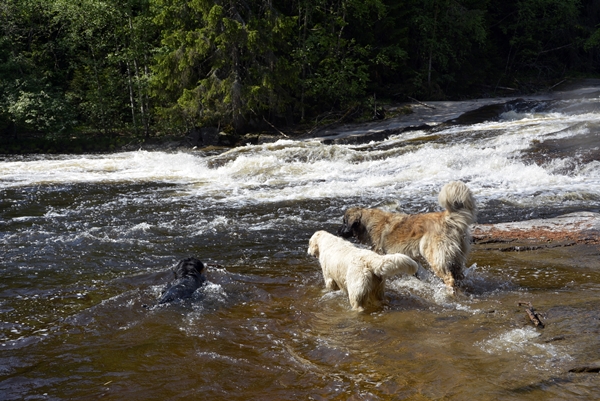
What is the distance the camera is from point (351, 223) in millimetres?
6938

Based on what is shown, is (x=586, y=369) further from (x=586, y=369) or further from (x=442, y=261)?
(x=442, y=261)

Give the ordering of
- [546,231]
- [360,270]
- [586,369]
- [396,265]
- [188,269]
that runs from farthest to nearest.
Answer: [546,231], [188,269], [360,270], [396,265], [586,369]

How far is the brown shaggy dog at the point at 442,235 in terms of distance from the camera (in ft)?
18.4

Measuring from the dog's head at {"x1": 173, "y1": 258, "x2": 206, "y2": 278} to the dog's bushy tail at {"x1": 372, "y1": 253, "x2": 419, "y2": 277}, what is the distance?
8.47 ft

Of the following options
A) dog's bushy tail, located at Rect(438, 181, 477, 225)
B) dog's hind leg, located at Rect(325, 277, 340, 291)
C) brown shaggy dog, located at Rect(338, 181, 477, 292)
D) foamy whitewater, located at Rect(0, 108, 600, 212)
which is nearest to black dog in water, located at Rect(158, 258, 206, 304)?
dog's hind leg, located at Rect(325, 277, 340, 291)

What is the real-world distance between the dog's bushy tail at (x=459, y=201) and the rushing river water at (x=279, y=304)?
84 cm

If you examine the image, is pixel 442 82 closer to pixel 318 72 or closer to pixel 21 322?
pixel 318 72

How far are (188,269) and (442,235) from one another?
320 centimetres

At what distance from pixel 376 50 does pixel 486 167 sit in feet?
56.9

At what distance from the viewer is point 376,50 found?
28688mm

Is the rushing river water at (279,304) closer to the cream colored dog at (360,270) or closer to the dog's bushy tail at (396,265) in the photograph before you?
the cream colored dog at (360,270)

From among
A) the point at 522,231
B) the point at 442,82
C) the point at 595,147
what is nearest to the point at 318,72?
the point at 442,82

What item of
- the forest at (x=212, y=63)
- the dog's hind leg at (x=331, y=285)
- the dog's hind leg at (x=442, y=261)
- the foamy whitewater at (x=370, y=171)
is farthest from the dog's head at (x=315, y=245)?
the forest at (x=212, y=63)

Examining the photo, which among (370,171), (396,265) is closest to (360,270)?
(396,265)
